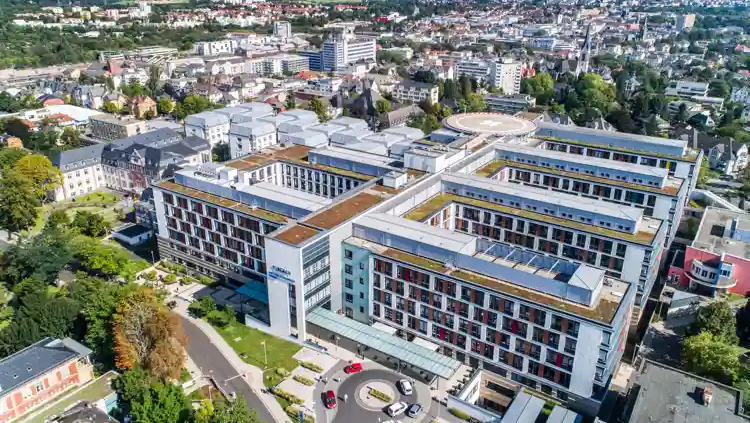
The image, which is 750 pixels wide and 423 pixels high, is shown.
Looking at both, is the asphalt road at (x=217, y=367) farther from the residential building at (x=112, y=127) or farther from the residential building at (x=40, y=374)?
the residential building at (x=112, y=127)

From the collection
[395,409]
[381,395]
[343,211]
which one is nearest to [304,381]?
[381,395]

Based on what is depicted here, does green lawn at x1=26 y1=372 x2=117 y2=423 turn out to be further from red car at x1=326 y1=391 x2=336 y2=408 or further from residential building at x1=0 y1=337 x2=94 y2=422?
red car at x1=326 y1=391 x2=336 y2=408

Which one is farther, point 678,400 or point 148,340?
point 148,340

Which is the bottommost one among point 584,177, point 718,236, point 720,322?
point 720,322

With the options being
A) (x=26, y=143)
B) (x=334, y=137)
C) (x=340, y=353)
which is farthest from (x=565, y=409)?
(x=26, y=143)

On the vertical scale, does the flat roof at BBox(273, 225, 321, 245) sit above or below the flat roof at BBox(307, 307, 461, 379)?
above

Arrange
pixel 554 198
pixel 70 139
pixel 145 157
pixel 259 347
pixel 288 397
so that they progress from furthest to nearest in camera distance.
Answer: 1. pixel 70 139
2. pixel 145 157
3. pixel 554 198
4. pixel 259 347
5. pixel 288 397

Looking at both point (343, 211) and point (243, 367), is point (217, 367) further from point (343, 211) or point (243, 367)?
point (343, 211)

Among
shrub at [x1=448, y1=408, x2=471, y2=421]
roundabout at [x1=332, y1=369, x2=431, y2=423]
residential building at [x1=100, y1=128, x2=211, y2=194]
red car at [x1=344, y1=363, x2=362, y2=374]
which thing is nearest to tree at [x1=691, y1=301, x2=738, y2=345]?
shrub at [x1=448, y1=408, x2=471, y2=421]
